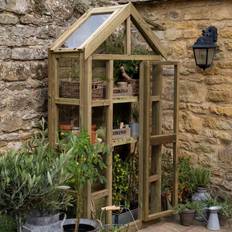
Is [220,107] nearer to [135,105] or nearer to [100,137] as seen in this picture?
[135,105]

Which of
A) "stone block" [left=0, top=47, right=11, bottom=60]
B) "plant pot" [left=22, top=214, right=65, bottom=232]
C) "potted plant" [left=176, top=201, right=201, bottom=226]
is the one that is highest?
"stone block" [left=0, top=47, right=11, bottom=60]

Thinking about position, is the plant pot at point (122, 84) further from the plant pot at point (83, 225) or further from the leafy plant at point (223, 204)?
the leafy plant at point (223, 204)

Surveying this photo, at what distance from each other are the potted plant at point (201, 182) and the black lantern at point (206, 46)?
42.1 inches

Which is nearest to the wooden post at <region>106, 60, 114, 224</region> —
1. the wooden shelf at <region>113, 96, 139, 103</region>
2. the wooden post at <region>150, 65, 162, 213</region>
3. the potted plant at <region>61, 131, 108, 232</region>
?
the wooden shelf at <region>113, 96, 139, 103</region>

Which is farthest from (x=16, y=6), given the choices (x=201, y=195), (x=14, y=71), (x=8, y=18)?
(x=201, y=195)

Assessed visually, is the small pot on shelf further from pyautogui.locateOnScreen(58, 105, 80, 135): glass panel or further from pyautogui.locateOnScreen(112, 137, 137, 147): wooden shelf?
pyautogui.locateOnScreen(58, 105, 80, 135): glass panel

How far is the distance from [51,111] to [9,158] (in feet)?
2.50

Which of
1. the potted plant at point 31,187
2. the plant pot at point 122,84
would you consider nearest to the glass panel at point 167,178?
the plant pot at point 122,84

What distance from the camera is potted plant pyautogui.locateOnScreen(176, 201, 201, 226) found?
180 inches

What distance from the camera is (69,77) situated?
12.9ft

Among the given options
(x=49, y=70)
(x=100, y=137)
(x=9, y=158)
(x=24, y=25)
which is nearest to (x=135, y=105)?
(x=100, y=137)

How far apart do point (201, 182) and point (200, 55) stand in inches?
50.0

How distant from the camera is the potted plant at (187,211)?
4.57 m

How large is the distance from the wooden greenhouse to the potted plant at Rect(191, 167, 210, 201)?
26 centimetres
